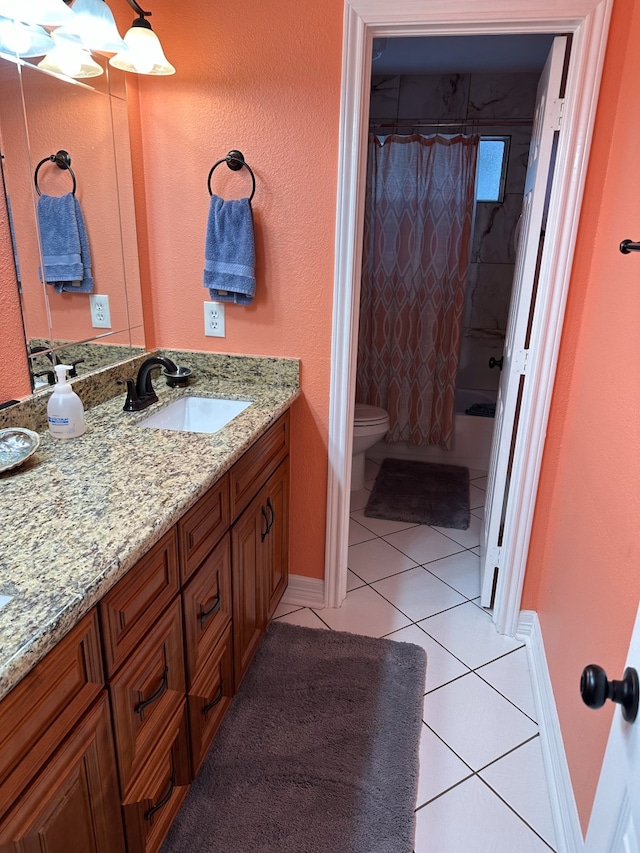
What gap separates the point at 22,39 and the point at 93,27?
7.3 inches

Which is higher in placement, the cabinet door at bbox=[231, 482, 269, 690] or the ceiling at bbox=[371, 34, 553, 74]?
the ceiling at bbox=[371, 34, 553, 74]

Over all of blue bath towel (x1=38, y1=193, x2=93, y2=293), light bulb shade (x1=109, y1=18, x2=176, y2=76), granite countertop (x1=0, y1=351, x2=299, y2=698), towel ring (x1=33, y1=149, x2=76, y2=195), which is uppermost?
light bulb shade (x1=109, y1=18, x2=176, y2=76)

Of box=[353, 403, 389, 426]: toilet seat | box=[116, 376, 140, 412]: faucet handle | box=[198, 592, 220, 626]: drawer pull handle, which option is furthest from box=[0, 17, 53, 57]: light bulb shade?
box=[353, 403, 389, 426]: toilet seat

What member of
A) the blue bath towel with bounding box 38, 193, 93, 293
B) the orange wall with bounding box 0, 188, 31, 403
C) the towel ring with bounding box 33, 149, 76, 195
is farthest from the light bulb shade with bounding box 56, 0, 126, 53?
the orange wall with bounding box 0, 188, 31, 403

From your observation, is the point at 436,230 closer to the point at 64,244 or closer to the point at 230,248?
the point at 230,248

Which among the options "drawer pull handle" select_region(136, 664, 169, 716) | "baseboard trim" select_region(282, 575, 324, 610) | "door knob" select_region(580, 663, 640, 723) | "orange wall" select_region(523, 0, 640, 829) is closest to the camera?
Result: "door knob" select_region(580, 663, 640, 723)

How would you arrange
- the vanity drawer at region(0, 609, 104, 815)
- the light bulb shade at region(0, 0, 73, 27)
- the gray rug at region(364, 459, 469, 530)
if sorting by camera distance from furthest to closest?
the gray rug at region(364, 459, 469, 530) < the light bulb shade at region(0, 0, 73, 27) < the vanity drawer at region(0, 609, 104, 815)

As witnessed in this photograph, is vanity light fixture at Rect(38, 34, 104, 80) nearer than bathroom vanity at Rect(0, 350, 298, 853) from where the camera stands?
No

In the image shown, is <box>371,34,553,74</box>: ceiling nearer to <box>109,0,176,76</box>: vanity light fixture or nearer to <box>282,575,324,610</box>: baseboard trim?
<box>109,0,176,76</box>: vanity light fixture

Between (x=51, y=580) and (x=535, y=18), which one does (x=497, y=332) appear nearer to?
(x=535, y=18)

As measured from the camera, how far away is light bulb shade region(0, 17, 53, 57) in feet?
4.62

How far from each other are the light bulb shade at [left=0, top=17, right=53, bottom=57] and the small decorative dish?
94 centimetres

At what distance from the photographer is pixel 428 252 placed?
11.4 feet

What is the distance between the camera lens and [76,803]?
95 cm
